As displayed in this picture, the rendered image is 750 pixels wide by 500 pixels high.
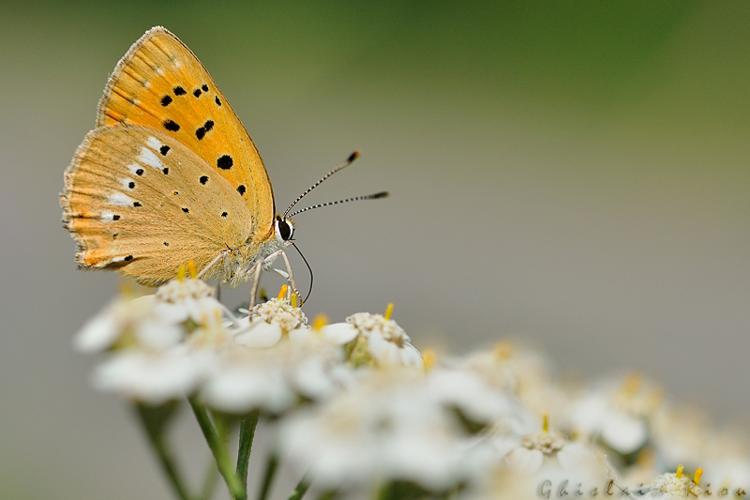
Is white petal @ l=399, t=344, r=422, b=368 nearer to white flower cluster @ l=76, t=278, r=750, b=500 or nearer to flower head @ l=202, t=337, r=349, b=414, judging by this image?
white flower cluster @ l=76, t=278, r=750, b=500

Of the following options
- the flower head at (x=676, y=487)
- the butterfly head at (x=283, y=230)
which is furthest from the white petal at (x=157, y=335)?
the butterfly head at (x=283, y=230)

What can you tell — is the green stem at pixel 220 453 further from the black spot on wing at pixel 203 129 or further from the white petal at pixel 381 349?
the black spot on wing at pixel 203 129

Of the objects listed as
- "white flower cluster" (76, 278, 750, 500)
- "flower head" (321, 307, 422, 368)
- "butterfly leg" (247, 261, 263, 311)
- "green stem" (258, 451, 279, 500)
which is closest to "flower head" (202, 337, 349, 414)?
"white flower cluster" (76, 278, 750, 500)

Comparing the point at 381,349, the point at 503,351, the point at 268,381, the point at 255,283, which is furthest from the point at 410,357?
the point at 255,283

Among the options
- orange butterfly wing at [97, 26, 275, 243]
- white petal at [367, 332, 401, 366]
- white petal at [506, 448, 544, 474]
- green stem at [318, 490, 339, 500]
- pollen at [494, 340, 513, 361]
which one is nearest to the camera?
green stem at [318, 490, 339, 500]

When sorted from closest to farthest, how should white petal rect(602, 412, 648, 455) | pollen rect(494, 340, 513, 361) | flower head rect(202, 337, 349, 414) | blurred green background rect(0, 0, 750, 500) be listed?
flower head rect(202, 337, 349, 414)
pollen rect(494, 340, 513, 361)
white petal rect(602, 412, 648, 455)
blurred green background rect(0, 0, 750, 500)

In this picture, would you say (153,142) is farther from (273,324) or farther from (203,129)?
(273,324)
